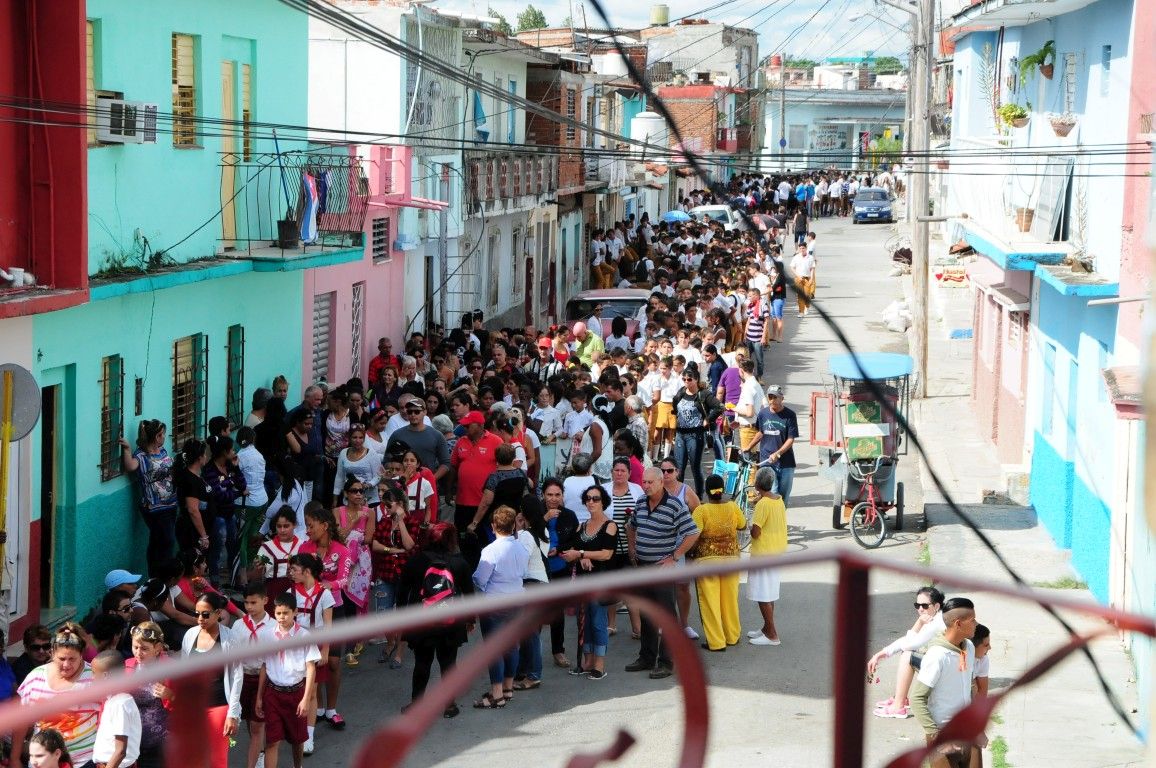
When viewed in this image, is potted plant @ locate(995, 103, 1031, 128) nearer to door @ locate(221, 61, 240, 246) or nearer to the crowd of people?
the crowd of people

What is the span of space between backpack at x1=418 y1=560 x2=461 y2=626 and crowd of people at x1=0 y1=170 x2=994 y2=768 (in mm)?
18

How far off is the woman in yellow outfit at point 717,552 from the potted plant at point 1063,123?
23.2 feet

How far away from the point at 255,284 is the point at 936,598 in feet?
34.7

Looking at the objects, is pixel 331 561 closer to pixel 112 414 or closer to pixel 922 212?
pixel 112 414

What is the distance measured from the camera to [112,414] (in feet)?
45.6

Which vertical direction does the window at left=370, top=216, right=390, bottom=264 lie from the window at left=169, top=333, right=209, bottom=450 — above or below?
above

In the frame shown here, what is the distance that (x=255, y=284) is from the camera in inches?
717

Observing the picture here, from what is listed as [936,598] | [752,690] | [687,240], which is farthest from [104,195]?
[687,240]

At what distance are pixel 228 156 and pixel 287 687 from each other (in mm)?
9325

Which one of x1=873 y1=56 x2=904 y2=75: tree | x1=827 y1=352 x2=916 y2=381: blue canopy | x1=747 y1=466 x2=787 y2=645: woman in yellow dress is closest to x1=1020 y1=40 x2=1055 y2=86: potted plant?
x1=827 y1=352 x2=916 y2=381: blue canopy

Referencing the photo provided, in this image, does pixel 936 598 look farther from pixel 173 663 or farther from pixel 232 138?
pixel 232 138

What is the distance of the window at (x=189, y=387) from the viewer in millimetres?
15625

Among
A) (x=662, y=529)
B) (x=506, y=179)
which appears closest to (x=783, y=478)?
(x=662, y=529)

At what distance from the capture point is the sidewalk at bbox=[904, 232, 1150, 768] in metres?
10.5
